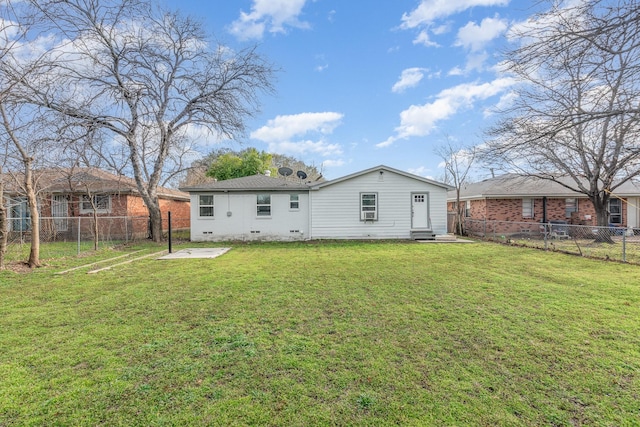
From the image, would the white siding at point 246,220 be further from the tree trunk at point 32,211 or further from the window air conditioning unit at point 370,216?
the tree trunk at point 32,211

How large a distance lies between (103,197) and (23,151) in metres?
9.00

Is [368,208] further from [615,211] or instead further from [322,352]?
[615,211]

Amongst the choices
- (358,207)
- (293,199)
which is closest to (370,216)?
(358,207)

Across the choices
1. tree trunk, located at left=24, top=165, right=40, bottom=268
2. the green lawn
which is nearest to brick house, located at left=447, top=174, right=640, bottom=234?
the green lawn

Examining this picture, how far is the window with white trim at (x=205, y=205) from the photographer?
1505cm

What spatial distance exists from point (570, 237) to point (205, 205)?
18.6m

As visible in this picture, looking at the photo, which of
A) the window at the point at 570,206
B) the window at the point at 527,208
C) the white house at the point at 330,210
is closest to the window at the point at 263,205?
the white house at the point at 330,210

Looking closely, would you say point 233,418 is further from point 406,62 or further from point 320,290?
point 406,62

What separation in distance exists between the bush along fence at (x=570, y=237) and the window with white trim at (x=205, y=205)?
13337mm

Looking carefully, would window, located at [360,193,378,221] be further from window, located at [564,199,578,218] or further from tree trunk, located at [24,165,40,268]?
window, located at [564,199,578,218]

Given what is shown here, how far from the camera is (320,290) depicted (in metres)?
5.84

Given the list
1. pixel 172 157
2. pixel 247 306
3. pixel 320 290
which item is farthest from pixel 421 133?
pixel 247 306

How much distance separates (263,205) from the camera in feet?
49.9

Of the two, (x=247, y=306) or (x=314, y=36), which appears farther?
(x=314, y=36)
